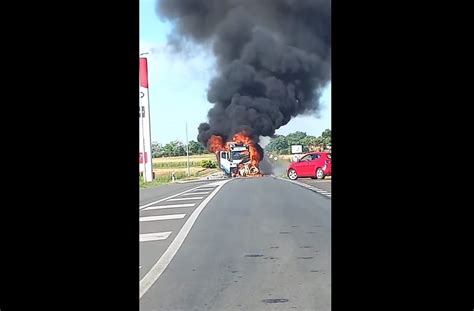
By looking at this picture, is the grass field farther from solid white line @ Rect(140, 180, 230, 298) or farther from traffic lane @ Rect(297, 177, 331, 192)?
traffic lane @ Rect(297, 177, 331, 192)

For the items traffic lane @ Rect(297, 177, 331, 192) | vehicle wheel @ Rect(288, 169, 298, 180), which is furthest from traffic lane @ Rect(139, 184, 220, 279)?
vehicle wheel @ Rect(288, 169, 298, 180)

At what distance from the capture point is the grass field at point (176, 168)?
7.48 ft

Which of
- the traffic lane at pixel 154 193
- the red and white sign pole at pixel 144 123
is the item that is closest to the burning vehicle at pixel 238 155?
the traffic lane at pixel 154 193

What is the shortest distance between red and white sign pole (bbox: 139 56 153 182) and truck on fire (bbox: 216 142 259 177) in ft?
3.69

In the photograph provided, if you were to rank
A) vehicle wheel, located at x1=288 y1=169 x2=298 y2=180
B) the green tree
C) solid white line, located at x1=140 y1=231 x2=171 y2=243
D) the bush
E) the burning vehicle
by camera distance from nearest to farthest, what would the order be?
the green tree
solid white line, located at x1=140 y1=231 x2=171 y2=243
the bush
the burning vehicle
vehicle wheel, located at x1=288 y1=169 x2=298 y2=180

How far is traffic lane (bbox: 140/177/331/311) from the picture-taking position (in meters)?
2.29

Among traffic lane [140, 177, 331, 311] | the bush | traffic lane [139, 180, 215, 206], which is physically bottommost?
traffic lane [140, 177, 331, 311]

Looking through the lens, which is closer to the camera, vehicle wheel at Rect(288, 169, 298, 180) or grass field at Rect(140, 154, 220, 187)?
grass field at Rect(140, 154, 220, 187)

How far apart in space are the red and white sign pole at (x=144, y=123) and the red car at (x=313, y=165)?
24.4 inches

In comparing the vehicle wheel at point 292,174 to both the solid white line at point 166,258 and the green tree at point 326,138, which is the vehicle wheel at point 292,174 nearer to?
the solid white line at point 166,258

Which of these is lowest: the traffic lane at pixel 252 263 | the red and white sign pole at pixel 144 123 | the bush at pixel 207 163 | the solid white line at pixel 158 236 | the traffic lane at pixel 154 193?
the traffic lane at pixel 252 263

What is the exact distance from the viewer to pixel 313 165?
2656 millimetres
